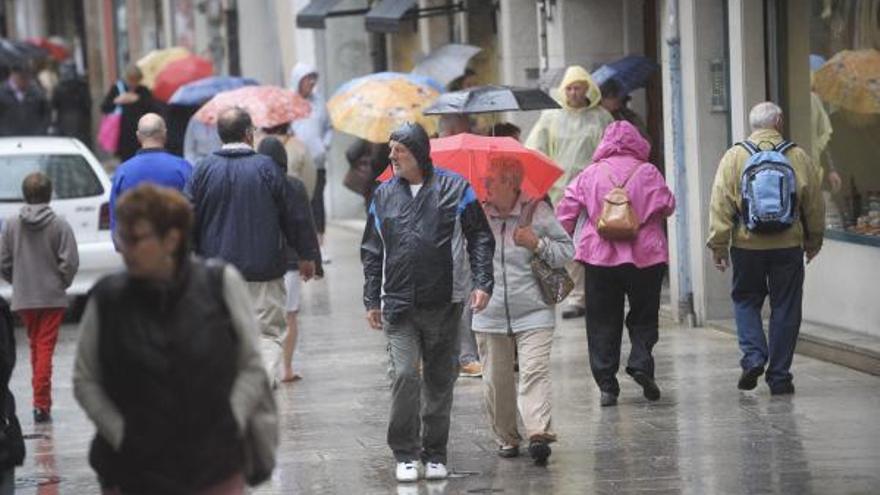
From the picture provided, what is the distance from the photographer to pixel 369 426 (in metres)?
12.2

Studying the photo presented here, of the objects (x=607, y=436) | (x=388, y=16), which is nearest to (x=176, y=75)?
(x=388, y=16)

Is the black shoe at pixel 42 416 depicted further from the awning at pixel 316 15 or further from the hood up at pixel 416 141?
the awning at pixel 316 15

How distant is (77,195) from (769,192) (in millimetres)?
7815

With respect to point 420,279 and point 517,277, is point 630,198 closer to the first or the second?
point 517,277

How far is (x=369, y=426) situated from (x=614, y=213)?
70.4 inches

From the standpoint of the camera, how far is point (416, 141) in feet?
33.2

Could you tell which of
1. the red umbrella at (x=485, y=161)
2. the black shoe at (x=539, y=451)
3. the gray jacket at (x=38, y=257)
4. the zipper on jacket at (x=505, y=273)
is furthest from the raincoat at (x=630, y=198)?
the gray jacket at (x=38, y=257)

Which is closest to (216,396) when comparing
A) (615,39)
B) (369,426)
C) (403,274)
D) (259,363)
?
(259,363)

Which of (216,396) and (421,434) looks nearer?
(216,396)

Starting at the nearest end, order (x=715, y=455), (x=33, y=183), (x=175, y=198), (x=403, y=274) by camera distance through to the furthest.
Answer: (x=175, y=198)
(x=403, y=274)
(x=715, y=455)
(x=33, y=183)

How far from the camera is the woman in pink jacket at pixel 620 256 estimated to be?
484 inches

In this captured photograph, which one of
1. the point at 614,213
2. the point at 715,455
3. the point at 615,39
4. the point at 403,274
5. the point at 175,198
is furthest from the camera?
the point at 615,39

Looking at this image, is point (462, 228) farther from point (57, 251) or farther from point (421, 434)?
point (57, 251)

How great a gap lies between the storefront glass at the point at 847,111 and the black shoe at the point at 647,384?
2.14 metres
